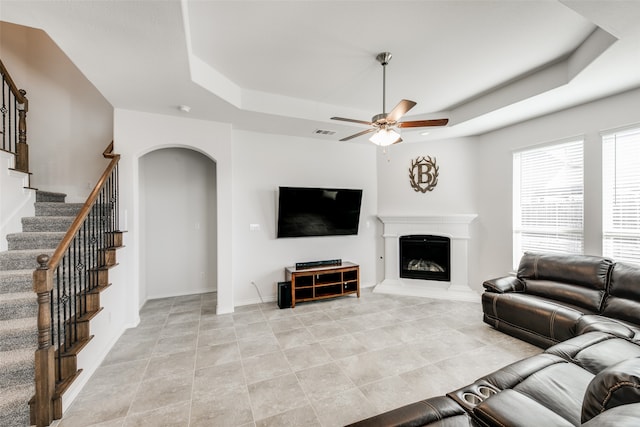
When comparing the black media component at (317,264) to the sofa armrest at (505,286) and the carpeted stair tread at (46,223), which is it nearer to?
the sofa armrest at (505,286)

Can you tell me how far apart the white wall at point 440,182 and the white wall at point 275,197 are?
530mm

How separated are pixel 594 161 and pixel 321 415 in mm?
4361

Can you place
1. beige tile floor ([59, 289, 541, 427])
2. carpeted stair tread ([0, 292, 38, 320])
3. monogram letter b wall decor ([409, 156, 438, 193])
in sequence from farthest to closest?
monogram letter b wall decor ([409, 156, 438, 193]) → carpeted stair tread ([0, 292, 38, 320]) → beige tile floor ([59, 289, 541, 427])

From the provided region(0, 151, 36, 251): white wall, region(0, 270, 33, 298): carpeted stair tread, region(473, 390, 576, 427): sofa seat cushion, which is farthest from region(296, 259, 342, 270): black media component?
region(0, 151, 36, 251): white wall

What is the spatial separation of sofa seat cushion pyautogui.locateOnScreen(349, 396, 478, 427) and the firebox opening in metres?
3.88

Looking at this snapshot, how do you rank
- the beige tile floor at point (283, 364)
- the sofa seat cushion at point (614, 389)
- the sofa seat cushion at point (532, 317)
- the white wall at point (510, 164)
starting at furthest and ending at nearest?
the white wall at point (510, 164) → the sofa seat cushion at point (532, 317) → the beige tile floor at point (283, 364) → the sofa seat cushion at point (614, 389)

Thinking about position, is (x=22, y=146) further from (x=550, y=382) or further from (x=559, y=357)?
(x=559, y=357)

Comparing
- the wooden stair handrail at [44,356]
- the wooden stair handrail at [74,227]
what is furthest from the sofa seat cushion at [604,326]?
the wooden stair handrail at [74,227]

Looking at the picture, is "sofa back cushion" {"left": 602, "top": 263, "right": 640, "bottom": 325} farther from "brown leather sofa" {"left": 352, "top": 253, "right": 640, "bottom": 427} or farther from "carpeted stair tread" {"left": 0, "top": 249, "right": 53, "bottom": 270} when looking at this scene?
"carpeted stair tread" {"left": 0, "top": 249, "right": 53, "bottom": 270}

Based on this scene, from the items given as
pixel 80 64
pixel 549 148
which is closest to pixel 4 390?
pixel 80 64

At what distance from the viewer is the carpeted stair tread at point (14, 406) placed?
1.84 m

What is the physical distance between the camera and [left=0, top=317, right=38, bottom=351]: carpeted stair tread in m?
2.12

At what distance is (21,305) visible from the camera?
7.72 feet

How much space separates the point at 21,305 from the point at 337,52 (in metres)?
3.81
